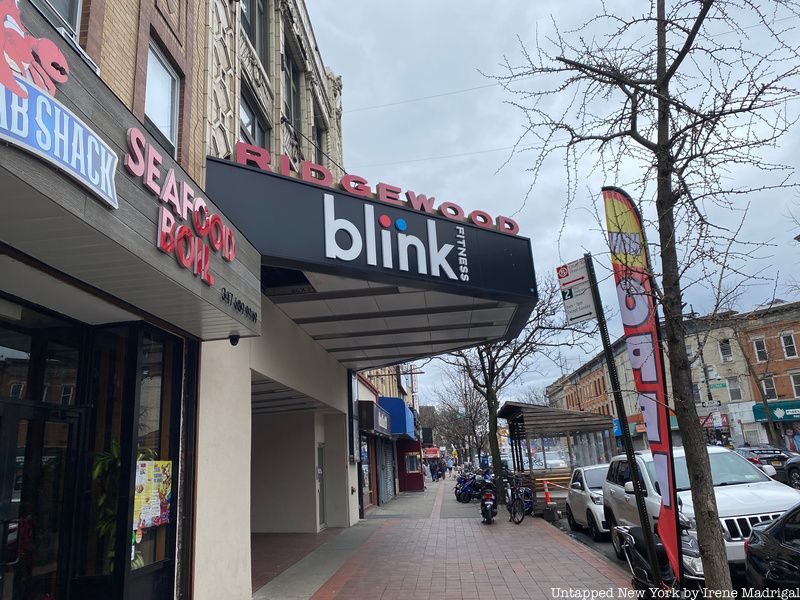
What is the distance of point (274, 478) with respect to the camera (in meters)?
Answer: 15.7

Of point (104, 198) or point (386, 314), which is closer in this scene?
point (104, 198)

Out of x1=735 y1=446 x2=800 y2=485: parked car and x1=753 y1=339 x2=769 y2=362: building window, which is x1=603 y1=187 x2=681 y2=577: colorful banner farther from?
x1=753 y1=339 x2=769 y2=362: building window

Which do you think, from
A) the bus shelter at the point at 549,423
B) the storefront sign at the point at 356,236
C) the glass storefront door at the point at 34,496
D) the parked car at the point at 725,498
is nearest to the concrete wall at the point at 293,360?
the storefront sign at the point at 356,236

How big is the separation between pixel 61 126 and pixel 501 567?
891 cm

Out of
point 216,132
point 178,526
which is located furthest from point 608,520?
point 216,132

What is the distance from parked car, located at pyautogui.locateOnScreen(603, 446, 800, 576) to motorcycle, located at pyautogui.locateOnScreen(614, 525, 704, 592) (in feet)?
0.08

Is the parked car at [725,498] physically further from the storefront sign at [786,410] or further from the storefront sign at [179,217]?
Result: the storefront sign at [786,410]

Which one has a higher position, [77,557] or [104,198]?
[104,198]

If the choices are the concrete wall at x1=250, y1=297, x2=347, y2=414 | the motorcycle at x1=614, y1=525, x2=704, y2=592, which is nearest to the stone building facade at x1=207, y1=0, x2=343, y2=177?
the concrete wall at x1=250, y1=297, x2=347, y2=414

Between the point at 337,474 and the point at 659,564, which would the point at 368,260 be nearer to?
the point at 659,564

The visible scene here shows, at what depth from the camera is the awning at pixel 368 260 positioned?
292 inches

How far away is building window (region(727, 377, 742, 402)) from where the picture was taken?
145 feet

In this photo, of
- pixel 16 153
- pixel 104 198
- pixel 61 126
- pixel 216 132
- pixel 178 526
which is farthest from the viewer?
pixel 216 132

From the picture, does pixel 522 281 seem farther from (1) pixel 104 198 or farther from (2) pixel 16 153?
(2) pixel 16 153
